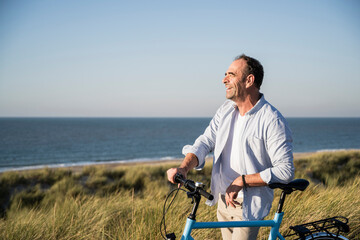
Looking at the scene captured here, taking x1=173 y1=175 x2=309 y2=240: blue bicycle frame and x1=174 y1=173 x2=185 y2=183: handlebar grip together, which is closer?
x1=173 y1=175 x2=309 y2=240: blue bicycle frame

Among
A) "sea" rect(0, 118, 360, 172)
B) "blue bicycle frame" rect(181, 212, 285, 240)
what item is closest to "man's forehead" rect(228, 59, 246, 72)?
"blue bicycle frame" rect(181, 212, 285, 240)

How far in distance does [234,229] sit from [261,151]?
0.62 m

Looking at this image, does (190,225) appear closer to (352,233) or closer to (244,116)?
(244,116)

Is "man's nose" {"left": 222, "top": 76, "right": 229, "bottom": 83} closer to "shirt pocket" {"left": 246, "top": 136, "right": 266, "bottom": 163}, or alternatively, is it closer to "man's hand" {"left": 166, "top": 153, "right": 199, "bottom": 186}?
"shirt pocket" {"left": 246, "top": 136, "right": 266, "bottom": 163}

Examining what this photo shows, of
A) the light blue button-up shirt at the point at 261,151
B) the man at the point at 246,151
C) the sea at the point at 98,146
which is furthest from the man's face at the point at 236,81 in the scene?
the sea at the point at 98,146

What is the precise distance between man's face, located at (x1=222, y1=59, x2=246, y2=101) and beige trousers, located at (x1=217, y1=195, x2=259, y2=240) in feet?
2.56

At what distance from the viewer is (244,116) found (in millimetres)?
2295

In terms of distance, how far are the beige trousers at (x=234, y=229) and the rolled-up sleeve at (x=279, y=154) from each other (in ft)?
1.28

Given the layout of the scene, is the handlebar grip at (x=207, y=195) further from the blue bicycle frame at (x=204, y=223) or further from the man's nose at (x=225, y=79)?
the man's nose at (x=225, y=79)

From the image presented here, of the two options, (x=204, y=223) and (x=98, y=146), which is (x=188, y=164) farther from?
(x=98, y=146)

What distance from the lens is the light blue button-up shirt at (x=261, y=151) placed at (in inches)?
78.6

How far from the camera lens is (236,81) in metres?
2.25

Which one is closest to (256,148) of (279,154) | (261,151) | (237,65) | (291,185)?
(261,151)

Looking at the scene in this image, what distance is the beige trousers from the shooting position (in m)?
2.19
